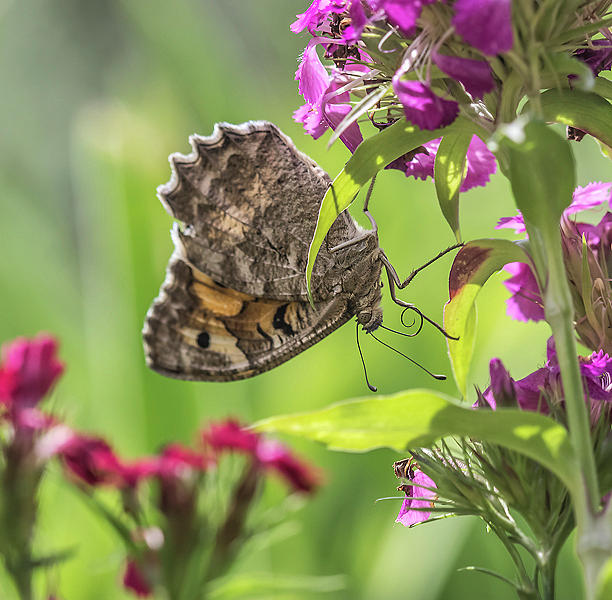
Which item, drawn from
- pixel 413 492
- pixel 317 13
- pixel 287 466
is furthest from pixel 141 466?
pixel 317 13

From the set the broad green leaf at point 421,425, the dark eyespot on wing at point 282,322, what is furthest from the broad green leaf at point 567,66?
the dark eyespot on wing at point 282,322

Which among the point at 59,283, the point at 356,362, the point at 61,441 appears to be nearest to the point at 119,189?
the point at 59,283

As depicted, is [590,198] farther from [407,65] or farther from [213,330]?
[213,330]

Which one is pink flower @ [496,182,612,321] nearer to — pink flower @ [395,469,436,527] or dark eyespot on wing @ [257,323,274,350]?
pink flower @ [395,469,436,527]

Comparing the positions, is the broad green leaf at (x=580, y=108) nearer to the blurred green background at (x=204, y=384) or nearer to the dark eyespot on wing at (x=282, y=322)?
the dark eyespot on wing at (x=282, y=322)

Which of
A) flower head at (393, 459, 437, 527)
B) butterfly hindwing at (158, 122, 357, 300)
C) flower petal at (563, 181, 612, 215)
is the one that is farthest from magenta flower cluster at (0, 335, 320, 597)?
flower petal at (563, 181, 612, 215)
